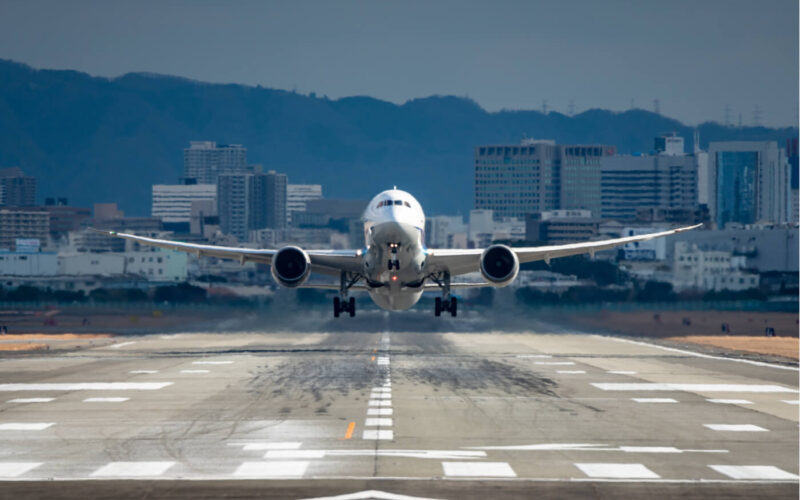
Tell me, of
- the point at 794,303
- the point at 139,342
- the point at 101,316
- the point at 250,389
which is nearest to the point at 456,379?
the point at 250,389

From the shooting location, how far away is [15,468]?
27062mm

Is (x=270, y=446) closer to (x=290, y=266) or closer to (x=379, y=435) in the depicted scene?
(x=379, y=435)

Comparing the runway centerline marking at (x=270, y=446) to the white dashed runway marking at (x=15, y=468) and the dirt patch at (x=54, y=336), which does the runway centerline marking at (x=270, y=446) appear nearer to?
the white dashed runway marking at (x=15, y=468)

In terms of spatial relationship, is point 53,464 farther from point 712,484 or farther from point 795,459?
point 795,459

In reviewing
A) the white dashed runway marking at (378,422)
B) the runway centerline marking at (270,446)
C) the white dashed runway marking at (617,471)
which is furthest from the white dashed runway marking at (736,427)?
the runway centerline marking at (270,446)

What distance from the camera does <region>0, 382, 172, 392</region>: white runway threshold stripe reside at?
46000 mm

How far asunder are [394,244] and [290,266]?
5.82m

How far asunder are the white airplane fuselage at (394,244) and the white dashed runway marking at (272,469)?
68.5 ft

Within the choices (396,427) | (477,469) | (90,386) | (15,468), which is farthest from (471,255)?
(15,468)

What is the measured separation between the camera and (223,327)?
100938mm

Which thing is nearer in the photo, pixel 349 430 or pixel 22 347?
pixel 349 430

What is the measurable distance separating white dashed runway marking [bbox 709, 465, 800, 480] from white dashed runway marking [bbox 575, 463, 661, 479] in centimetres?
183

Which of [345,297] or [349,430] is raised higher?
[345,297]

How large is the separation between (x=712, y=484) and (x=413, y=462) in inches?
285
